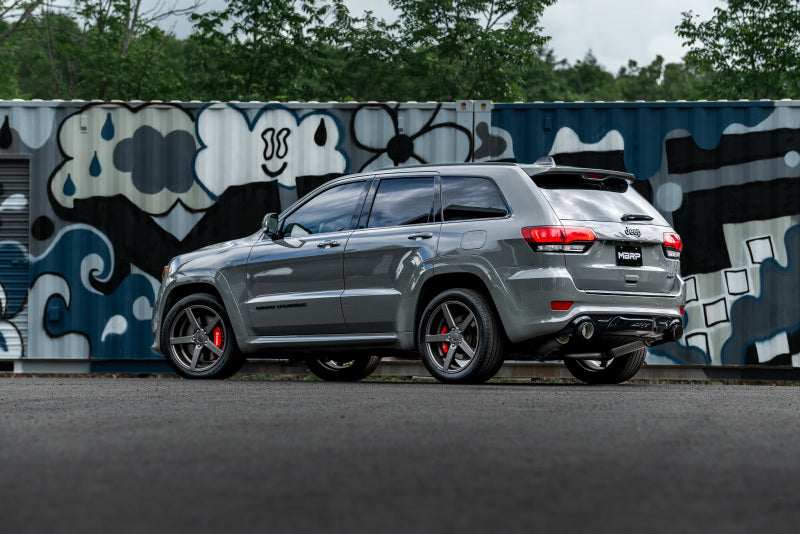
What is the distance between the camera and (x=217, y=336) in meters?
Answer: 10.6

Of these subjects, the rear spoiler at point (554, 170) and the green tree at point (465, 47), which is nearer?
the rear spoiler at point (554, 170)

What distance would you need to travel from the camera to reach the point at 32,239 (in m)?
12.8

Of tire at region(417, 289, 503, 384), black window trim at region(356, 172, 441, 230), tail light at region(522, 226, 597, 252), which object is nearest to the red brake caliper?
black window trim at region(356, 172, 441, 230)

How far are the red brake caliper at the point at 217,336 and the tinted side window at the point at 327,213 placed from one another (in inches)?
44.1

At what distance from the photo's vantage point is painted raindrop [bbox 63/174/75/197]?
12844 mm

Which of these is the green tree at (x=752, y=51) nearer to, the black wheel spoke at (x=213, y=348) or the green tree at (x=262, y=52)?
the green tree at (x=262, y=52)

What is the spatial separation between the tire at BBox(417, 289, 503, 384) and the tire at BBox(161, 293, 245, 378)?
6.99ft

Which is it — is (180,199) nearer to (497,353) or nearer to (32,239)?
(32,239)

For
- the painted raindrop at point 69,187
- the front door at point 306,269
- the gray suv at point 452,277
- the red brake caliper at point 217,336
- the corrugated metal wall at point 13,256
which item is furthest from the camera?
the painted raindrop at point 69,187

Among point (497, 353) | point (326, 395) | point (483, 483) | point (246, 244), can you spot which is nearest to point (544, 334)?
point (497, 353)

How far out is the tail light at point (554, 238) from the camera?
27.9 ft

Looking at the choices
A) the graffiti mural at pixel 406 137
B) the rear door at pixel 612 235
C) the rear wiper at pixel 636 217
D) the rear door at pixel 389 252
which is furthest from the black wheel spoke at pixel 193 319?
the rear wiper at pixel 636 217

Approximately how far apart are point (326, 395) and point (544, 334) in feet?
5.50

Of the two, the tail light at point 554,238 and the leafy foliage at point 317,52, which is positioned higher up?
the leafy foliage at point 317,52
